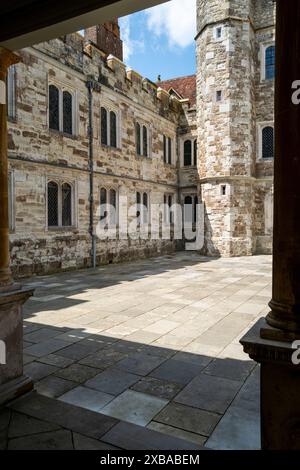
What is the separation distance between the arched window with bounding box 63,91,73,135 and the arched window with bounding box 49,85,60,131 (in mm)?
409

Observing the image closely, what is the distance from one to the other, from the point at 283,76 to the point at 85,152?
1227cm

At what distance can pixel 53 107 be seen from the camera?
1262 centimetres

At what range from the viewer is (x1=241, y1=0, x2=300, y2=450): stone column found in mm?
2182

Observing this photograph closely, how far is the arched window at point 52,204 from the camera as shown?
1250cm

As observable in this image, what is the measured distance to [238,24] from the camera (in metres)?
17.0

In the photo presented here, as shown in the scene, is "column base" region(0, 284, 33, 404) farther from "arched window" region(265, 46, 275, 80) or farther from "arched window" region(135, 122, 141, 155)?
"arched window" region(265, 46, 275, 80)

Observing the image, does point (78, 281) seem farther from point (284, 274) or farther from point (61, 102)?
point (284, 274)

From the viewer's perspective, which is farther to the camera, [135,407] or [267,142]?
[267,142]

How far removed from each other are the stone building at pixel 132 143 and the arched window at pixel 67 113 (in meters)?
0.04

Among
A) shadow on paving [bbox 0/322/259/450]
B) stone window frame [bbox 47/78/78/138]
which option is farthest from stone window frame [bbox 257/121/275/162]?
shadow on paving [bbox 0/322/259/450]

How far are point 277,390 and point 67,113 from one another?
12899mm

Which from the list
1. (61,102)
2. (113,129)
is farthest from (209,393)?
(113,129)

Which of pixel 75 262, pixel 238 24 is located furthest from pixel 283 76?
pixel 238 24

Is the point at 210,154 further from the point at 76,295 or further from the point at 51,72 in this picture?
the point at 76,295
